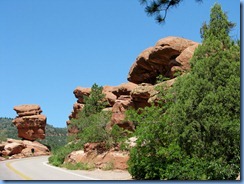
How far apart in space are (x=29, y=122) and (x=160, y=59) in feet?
108

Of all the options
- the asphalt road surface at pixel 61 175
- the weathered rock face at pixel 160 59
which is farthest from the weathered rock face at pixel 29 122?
the asphalt road surface at pixel 61 175

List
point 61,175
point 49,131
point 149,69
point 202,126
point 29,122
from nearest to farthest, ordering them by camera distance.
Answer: point 202,126 < point 61,175 < point 149,69 < point 29,122 < point 49,131

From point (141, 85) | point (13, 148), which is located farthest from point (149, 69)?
point (13, 148)

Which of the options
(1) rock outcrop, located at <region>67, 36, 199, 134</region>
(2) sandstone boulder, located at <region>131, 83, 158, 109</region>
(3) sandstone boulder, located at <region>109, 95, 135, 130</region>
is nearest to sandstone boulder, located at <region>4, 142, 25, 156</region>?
(1) rock outcrop, located at <region>67, 36, 199, 134</region>

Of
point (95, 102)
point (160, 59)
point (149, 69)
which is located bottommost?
point (95, 102)

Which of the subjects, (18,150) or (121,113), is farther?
(18,150)

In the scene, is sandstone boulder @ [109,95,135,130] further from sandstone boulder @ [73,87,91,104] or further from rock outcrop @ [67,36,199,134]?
sandstone boulder @ [73,87,91,104]

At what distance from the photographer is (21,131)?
5200 cm

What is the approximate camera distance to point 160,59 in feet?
74.9

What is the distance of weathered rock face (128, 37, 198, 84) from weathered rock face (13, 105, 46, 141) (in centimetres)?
2912

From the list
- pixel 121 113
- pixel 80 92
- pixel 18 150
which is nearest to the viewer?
pixel 121 113

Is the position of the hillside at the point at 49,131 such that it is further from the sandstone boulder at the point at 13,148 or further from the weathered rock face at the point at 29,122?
the sandstone boulder at the point at 13,148

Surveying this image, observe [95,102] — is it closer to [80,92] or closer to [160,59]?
[160,59]

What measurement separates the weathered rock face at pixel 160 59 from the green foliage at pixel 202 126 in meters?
7.89
